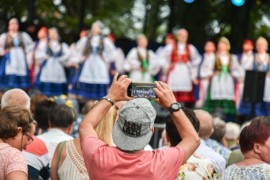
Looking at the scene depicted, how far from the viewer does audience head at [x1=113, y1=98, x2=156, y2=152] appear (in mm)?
2730

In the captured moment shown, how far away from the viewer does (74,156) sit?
348cm

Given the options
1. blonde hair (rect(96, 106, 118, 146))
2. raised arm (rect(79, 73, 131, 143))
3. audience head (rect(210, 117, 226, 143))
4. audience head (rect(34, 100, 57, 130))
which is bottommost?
audience head (rect(210, 117, 226, 143))

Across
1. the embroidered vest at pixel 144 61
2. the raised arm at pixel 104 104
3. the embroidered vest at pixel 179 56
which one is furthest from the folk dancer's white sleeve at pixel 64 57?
→ the raised arm at pixel 104 104

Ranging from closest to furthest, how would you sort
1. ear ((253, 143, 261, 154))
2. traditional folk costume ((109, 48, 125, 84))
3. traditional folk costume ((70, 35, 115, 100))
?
1. ear ((253, 143, 261, 154))
2. traditional folk costume ((70, 35, 115, 100))
3. traditional folk costume ((109, 48, 125, 84))

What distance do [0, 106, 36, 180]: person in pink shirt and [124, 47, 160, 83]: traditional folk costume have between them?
8.00 meters

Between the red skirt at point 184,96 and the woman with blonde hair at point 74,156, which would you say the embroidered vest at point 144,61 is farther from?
the woman with blonde hair at point 74,156

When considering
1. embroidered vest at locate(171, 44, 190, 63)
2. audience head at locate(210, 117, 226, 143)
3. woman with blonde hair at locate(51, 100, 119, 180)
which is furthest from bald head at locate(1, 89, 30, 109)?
embroidered vest at locate(171, 44, 190, 63)

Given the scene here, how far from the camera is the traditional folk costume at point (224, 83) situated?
1120 cm

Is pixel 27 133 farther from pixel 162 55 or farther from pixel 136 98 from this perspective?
pixel 162 55

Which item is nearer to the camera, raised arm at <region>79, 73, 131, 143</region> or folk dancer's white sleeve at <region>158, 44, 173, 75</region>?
raised arm at <region>79, 73, 131, 143</region>

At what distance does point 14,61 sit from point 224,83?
345cm

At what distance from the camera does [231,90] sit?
37.1 feet

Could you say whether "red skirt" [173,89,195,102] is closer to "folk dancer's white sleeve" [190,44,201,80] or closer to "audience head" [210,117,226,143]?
"folk dancer's white sleeve" [190,44,201,80]

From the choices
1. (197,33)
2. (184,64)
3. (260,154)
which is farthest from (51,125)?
(197,33)
